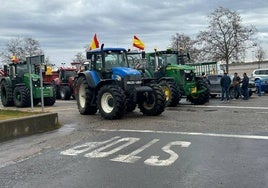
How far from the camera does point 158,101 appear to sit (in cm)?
1502

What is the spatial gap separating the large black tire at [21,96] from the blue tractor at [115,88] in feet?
20.4

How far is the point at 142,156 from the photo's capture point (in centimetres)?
809

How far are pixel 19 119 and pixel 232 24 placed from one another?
127 feet

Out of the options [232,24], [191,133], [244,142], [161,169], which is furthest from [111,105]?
[232,24]

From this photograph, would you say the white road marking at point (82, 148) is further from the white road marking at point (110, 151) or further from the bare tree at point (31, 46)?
the bare tree at point (31, 46)

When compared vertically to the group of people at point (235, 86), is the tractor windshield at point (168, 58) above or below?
above

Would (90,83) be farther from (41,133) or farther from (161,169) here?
(161,169)

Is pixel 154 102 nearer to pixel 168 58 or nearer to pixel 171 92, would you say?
pixel 171 92

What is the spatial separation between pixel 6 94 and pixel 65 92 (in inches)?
208

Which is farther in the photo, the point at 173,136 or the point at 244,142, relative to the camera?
the point at 173,136

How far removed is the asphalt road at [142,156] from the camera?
6.42 meters

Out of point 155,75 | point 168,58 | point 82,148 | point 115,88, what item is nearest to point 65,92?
point 155,75

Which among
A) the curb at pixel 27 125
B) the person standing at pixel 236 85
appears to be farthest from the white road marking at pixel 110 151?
the person standing at pixel 236 85

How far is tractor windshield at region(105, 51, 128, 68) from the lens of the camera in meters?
15.5
